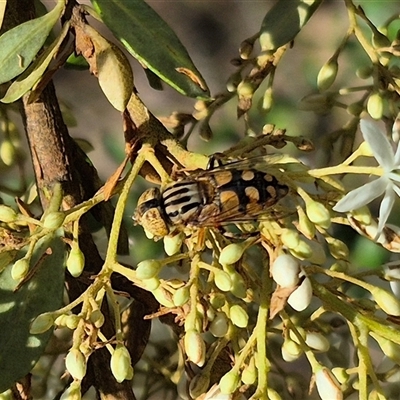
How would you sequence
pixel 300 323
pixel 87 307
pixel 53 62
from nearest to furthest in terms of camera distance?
pixel 87 307, pixel 53 62, pixel 300 323

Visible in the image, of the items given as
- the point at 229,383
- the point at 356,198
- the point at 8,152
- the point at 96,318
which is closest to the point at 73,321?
the point at 96,318

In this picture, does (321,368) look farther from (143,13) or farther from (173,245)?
(143,13)

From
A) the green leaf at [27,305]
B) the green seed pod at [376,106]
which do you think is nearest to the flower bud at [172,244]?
the green leaf at [27,305]

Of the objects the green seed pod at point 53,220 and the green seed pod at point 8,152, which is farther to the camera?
the green seed pod at point 8,152

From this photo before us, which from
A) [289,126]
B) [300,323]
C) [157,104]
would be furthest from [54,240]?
[157,104]

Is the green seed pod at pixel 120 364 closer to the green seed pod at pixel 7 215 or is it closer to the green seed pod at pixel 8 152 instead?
the green seed pod at pixel 7 215

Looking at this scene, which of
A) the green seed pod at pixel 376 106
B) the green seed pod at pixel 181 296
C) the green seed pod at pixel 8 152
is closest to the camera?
the green seed pod at pixel 181 296

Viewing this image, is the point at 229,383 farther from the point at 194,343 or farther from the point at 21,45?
the point at 21,45
